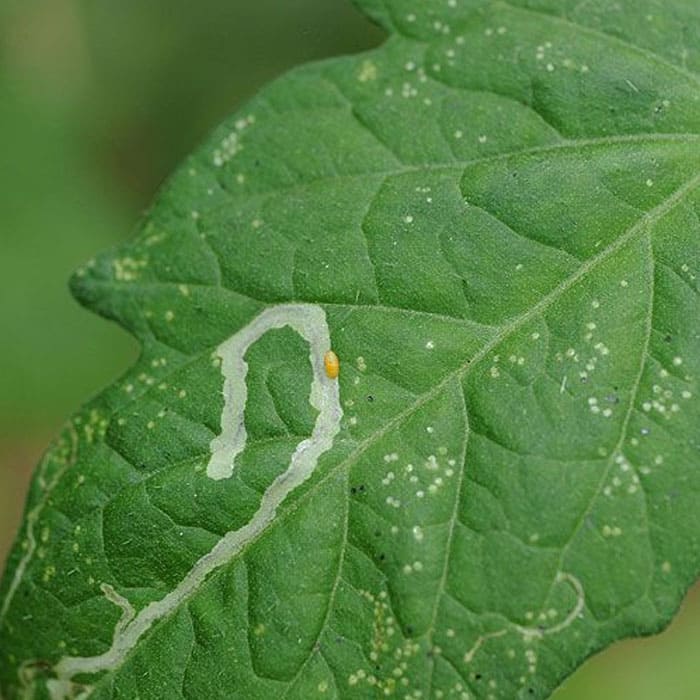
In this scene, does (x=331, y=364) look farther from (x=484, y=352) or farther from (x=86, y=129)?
(x=86, y=129)

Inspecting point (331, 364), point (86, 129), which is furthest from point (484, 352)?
point (86, 129)

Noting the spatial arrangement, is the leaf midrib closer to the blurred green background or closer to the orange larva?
the orange larva

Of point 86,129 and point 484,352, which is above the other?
point 484,352

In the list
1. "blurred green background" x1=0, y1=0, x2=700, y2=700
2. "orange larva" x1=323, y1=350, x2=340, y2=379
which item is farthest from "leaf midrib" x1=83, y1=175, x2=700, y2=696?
"blurred green background" x1=0, y1=0, x2=700, y2=700

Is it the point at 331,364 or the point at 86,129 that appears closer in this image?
the point at 331,364

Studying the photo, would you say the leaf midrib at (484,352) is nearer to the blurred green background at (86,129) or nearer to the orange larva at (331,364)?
the orange larva at (331,364)

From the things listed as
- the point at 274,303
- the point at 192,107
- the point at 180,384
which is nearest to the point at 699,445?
the point at 274,303
